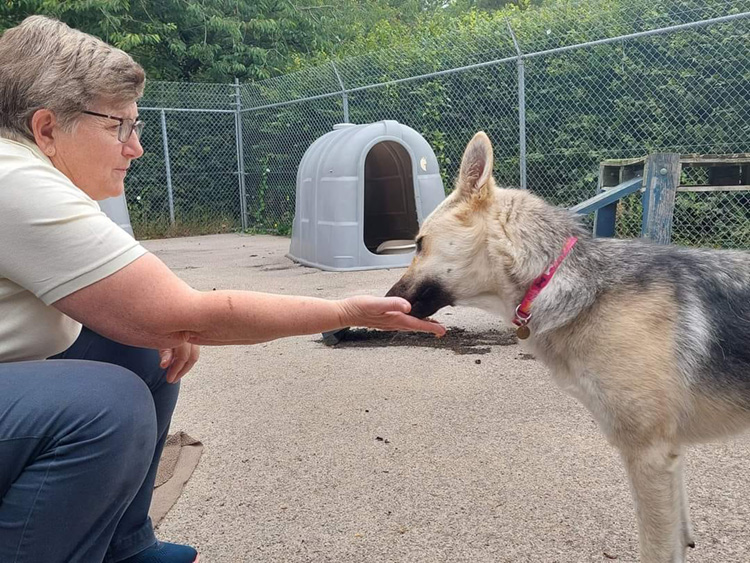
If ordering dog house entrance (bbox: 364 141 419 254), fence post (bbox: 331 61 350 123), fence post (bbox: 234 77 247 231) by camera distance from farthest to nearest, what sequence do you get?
fence post (bbox: 234 77 247 231) < fence post (bbox: 331 61 350 123) < dog house entrance (bbox: 364 141 419 254)

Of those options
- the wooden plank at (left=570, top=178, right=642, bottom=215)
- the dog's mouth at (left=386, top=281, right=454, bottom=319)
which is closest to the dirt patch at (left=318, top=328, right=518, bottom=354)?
the wooden plank at (left=570, top=178, right=642, bottom=215)

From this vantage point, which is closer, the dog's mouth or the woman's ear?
the woman's ear

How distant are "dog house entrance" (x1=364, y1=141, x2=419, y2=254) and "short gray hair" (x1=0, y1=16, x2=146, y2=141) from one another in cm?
785

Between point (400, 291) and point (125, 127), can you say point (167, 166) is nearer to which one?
point (400, 291)

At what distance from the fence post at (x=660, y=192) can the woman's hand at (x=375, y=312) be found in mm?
3632

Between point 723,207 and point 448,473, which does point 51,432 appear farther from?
point 723,207

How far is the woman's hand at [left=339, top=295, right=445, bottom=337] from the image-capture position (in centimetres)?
207

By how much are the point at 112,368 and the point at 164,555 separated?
0.88 meters

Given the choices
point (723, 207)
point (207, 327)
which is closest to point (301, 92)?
point (723, 207)

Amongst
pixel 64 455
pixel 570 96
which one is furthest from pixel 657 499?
pixel 570 96

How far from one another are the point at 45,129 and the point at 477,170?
1708 mm

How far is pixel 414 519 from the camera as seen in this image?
2773 millimetres

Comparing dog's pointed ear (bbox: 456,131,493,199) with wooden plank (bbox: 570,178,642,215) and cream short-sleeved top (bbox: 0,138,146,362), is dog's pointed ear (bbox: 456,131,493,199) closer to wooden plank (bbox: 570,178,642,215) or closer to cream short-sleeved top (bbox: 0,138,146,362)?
cream short-sleeved top (bbox: 0,138,146,362)

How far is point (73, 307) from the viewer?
1689mm
